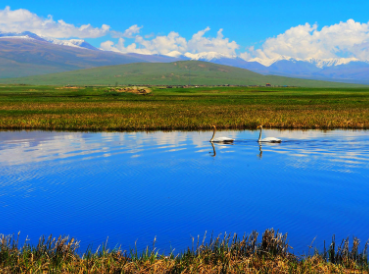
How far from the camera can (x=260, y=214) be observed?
1265 cm

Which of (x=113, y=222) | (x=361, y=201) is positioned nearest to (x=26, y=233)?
(x=113, y=222)

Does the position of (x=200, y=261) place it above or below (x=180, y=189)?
above

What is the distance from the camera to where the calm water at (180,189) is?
11.2 metres

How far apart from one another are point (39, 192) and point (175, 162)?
24.8 ft

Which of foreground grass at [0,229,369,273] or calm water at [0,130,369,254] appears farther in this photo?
calm water at [0,130,369,254]

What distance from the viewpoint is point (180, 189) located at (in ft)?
51.8

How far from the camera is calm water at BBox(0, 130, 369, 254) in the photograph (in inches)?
442

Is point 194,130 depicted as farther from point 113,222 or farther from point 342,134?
point 113,222

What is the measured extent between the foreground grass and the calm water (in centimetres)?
117

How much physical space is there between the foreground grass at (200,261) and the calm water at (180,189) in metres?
1.17

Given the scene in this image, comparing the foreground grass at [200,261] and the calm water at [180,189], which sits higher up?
the foreground grass at [200,261]

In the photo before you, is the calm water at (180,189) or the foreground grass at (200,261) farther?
the calm water at (180,189)

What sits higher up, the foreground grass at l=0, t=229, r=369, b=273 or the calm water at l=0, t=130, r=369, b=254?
the foreground grass at l=0, t=229, r=369, b=273

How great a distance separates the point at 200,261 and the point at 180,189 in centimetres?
757
